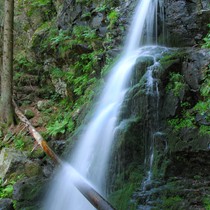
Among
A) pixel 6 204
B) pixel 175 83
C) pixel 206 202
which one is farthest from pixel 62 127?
pixel 206 202

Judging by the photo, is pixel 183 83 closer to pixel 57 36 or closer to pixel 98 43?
pixel 98 43

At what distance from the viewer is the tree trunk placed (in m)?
9.27

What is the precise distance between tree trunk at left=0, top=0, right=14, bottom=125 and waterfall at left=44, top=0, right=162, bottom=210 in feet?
11.8

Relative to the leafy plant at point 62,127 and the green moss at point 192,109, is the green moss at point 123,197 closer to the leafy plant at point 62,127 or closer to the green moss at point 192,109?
the green moss at point 192,109

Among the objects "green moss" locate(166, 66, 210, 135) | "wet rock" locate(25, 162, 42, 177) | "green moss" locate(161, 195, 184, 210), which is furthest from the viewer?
"wet rock" locate(25, 162, 42, 177)

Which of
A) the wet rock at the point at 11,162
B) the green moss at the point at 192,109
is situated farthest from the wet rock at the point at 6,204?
the green moss at the point at 192,109

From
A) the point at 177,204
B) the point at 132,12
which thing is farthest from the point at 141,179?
the point at 132,12

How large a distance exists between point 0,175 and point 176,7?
280 inches

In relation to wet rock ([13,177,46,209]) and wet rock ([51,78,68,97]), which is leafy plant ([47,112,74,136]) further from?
wet rock ([51,78,68,97])

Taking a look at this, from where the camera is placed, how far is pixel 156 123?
5.52 meters

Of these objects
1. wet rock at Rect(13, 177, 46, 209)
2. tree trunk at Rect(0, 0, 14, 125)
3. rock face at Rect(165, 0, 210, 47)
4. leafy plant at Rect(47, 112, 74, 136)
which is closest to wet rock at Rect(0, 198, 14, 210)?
wet rock at Rect(13, 177, 46, 209)

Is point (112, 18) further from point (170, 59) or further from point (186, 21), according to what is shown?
point (170, 59)

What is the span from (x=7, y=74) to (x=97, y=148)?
5.15m

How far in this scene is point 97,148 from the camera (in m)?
5.89
